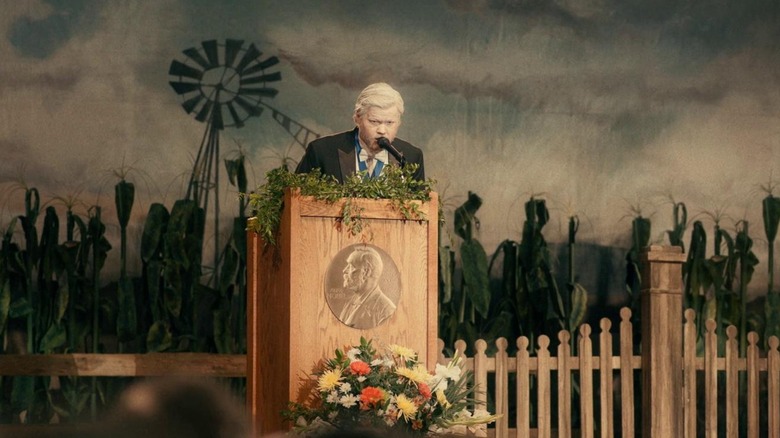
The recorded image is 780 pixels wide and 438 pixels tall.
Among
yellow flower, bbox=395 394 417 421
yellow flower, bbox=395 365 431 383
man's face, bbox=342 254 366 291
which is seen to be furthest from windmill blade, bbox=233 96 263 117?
yellow flower, bbox=395 394 417 421

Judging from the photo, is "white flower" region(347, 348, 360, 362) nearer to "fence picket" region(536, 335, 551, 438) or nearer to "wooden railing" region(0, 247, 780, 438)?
"wooden railing" region(0, 247, 780, 438)

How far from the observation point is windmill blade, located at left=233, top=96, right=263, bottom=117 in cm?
770

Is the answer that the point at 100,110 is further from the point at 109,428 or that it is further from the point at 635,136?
the point at 109,428

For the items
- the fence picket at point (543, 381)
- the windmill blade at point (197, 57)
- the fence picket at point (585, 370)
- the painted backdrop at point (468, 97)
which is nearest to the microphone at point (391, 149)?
the fence picket at point (543, 381)

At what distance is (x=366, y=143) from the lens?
14.4 ft

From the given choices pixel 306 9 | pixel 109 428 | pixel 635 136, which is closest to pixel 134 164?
pixel 306 9

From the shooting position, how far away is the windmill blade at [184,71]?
7.63 metres

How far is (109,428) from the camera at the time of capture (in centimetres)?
101

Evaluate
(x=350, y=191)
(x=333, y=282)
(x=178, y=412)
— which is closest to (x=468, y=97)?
(x=350, y=191)

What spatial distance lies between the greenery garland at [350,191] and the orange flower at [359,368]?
479mm

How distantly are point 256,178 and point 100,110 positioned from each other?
1.13 metres

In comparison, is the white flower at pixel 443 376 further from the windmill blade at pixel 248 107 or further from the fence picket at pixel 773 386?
the windmill blade at pixel 248 107

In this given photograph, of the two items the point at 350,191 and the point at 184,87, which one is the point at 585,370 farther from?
the point at 184,87

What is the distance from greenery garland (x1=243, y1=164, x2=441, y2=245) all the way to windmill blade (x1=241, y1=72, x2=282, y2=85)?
12.1 ft
